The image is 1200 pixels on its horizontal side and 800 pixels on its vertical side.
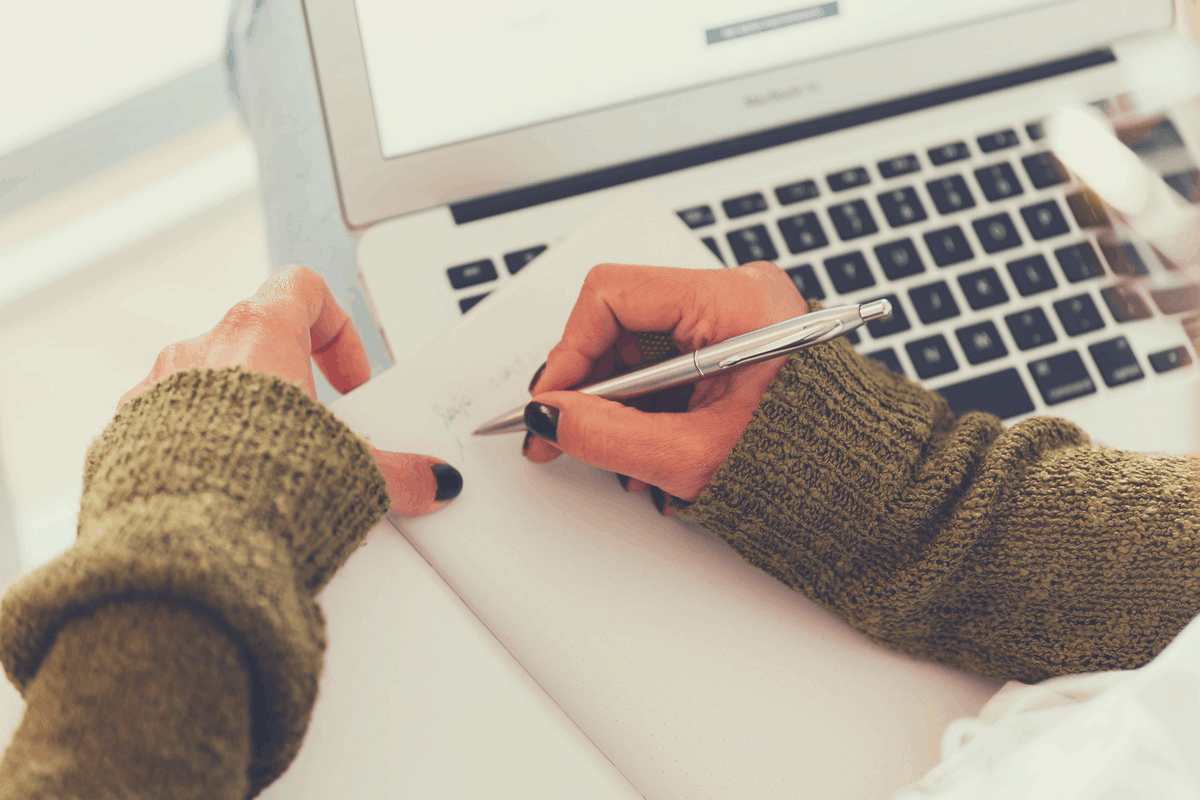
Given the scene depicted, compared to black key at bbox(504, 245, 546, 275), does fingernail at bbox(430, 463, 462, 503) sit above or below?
below

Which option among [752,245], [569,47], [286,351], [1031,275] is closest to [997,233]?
[1031,275]

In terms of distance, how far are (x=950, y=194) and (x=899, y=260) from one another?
0.19 ft

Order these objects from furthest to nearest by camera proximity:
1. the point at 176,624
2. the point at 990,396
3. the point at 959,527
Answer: the point at 990,396 → the point at 959,527 → the point at 176,624

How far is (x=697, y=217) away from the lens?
17.4 inches

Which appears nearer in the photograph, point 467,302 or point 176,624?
point 176,624

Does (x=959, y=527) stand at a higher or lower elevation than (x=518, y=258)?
lower

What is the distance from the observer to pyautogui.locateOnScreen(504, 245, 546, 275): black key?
429 mm

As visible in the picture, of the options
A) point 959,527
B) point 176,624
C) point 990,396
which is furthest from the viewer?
point 990,396

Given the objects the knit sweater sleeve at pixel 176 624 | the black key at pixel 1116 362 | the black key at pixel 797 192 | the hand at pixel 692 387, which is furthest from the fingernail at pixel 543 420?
the black key at pixel 1116 362

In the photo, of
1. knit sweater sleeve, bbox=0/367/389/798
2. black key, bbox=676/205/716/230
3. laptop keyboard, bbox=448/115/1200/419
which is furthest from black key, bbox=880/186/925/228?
knit sweater sleeve, bbox=0/367/389/798

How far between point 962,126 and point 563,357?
30 centimetres

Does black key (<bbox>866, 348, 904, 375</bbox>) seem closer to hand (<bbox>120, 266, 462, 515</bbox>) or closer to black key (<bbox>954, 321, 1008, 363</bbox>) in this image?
black key (<bbox>954, 321, 1008, 363</bbox>)

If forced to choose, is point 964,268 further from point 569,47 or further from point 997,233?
point 569,47

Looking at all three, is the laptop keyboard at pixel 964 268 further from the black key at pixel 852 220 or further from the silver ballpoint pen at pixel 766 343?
the silver ballpoint pen at pixel 766 343
